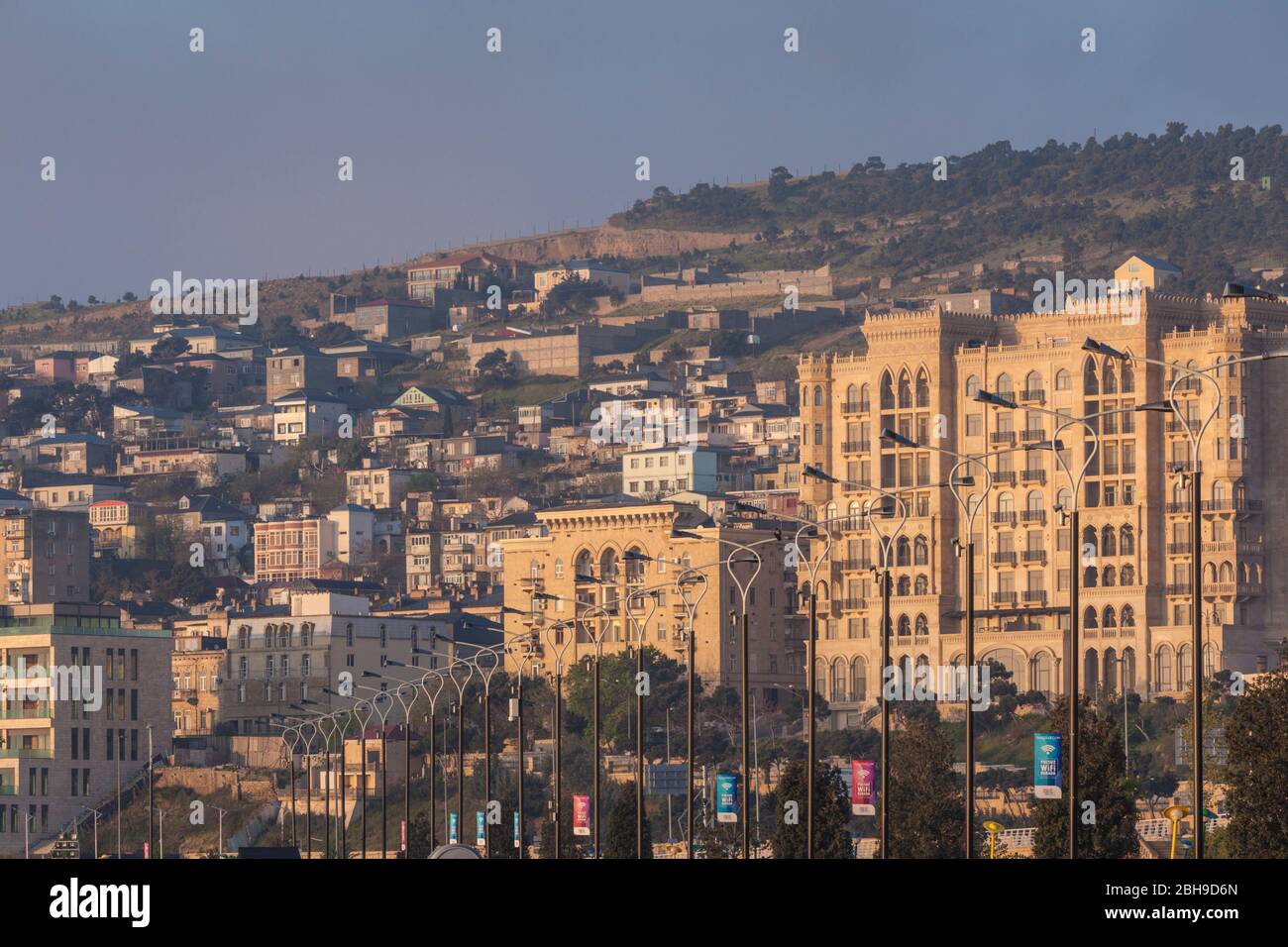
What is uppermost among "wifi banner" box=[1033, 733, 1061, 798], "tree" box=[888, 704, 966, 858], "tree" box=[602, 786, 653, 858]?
"wifi banner" box=[1033, 733, 1061, 798]

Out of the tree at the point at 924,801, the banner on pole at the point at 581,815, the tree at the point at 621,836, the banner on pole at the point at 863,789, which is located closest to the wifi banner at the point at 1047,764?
the banner on pole at the point at 863,789

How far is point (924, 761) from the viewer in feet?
407

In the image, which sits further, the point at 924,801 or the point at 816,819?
the point at 924,801

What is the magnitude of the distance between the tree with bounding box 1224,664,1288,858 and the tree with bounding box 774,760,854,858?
14.0 metres

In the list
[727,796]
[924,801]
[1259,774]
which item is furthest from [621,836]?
[1259,774]

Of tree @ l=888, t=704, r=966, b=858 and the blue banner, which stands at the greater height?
the blue banner

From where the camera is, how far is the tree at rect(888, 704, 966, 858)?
370 ft

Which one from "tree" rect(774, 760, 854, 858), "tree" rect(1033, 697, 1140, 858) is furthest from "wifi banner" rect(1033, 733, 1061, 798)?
"tree" rect(774, 760, 854, 858)

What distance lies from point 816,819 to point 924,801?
18041 mm

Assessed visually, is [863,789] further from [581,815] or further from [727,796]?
[581,815]

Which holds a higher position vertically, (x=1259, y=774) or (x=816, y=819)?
(x=1259, y=774)

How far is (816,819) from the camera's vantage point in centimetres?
9944

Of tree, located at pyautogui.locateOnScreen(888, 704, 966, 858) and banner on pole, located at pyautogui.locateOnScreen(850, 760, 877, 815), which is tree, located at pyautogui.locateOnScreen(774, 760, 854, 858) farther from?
banner on pole, located at pyautogui.locateOnScreen(850, 760, 877, 815)
